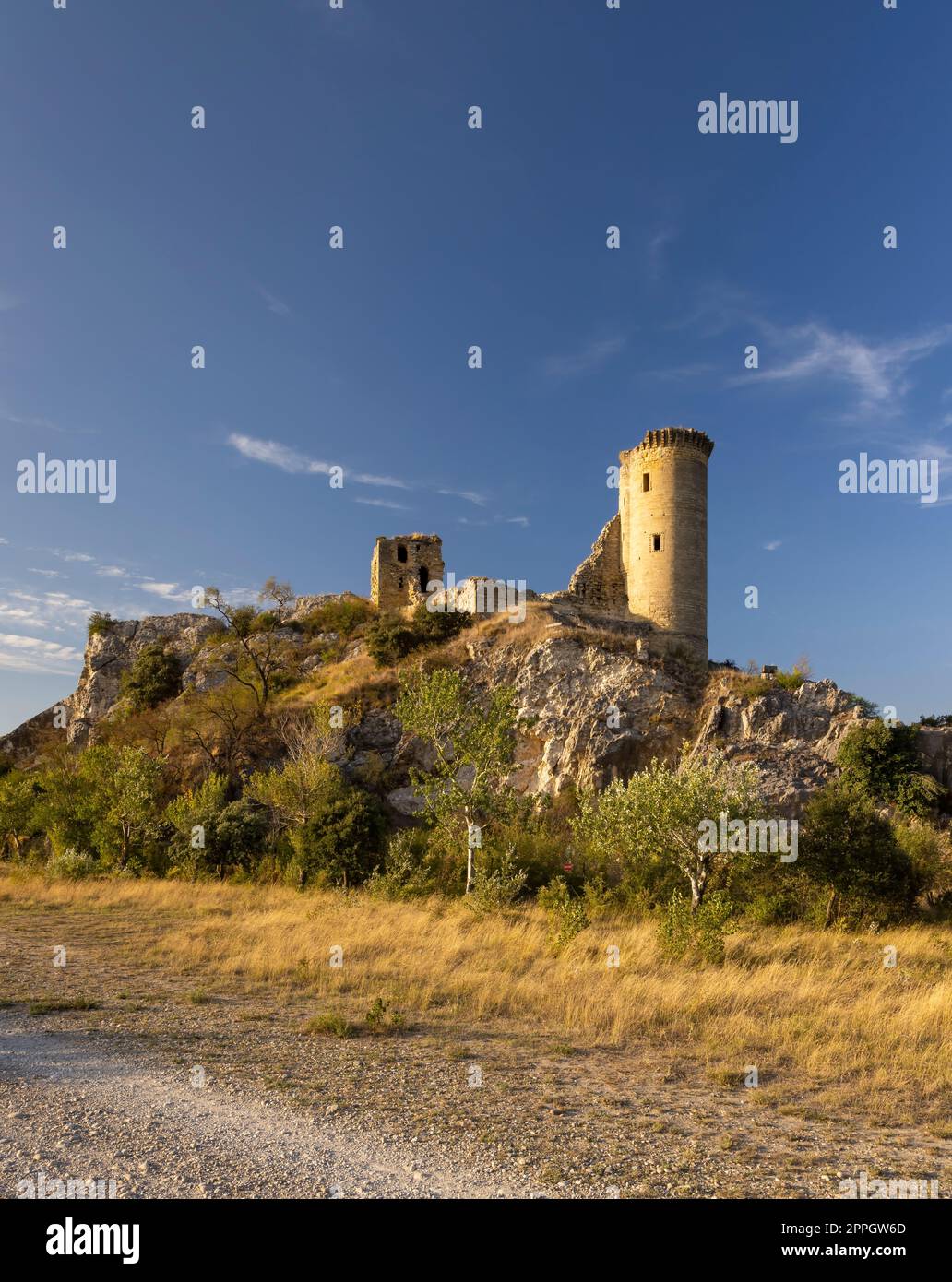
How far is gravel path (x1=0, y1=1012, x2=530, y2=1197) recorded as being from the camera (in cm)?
554

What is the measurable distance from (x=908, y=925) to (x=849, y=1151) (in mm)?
14997

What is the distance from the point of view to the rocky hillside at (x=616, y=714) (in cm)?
Answer: 3067

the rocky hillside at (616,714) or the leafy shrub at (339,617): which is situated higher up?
the leafy shrub at (339,617)

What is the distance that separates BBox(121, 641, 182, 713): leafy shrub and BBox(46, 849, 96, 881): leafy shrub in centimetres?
2203

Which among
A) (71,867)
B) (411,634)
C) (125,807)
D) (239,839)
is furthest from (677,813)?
(411,634)

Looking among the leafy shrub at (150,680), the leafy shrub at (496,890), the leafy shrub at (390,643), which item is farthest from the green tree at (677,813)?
the leafy shrub at (150,680)

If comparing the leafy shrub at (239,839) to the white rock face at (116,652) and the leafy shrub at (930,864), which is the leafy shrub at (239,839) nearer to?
the leafy shrub at (930,864)

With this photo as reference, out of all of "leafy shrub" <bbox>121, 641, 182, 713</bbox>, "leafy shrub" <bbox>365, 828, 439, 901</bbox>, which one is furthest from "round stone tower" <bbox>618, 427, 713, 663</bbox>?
"leafy shrub" <bbox>121, 641, 182, 713</bbox>

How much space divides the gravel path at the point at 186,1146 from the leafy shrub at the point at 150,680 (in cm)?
4370

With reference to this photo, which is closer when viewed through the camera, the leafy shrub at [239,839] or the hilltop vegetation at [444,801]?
the hilltop vegetation at [444,801]
